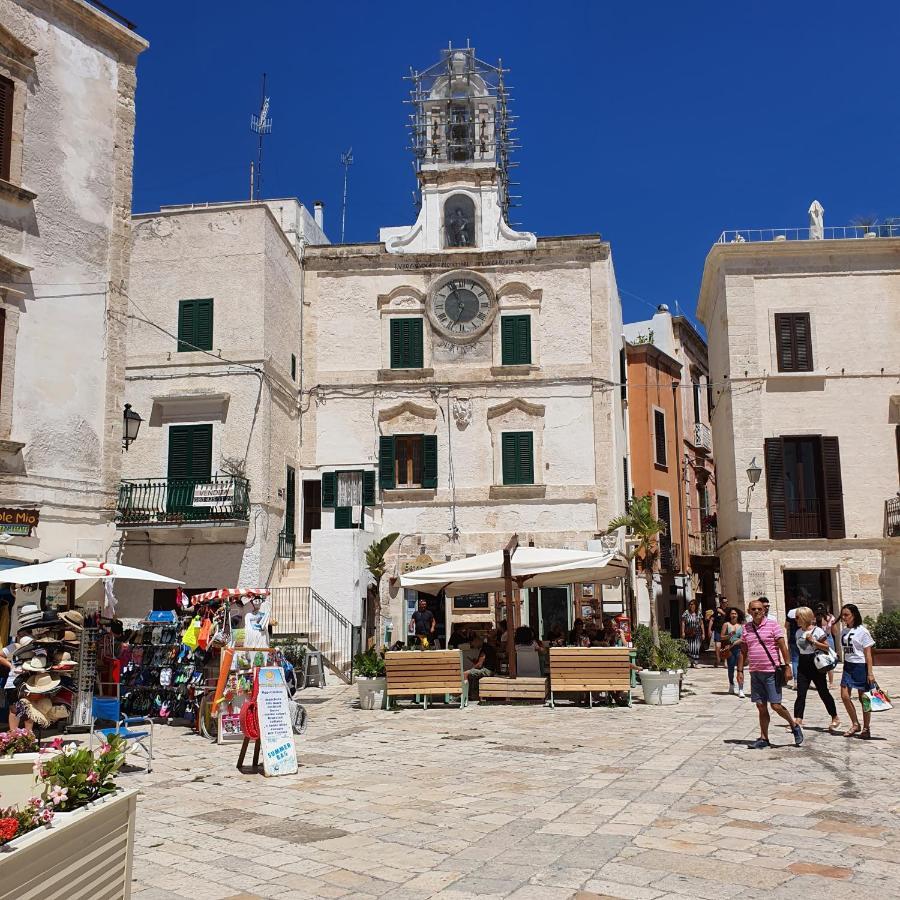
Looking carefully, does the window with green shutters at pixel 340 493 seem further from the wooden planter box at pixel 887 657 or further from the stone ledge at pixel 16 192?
the wooden planter box at pixel 887 657

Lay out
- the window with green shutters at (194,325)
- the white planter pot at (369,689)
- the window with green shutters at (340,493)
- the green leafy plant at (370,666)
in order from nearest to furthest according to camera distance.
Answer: the white planter pot at (369,689) → the green leafy plant at (370,666) → the window with green shutters at (194,325) → the window with green shutters at (340,493)

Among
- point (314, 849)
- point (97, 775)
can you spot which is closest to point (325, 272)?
point (314, 849)

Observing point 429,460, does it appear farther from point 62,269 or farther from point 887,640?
point 887,640

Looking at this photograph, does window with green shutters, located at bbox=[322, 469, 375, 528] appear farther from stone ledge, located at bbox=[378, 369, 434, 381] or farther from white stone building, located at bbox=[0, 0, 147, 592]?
white stone building, located at bbox=[0, 0, 147, 592]

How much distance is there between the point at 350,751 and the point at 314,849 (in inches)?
175

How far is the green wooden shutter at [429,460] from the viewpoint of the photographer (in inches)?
969

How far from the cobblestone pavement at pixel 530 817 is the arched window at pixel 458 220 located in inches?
666

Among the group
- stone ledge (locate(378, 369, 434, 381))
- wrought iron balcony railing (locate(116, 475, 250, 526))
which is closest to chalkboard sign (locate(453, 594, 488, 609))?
wrought iron balcony railing (locate(116, 475, 250, 526))

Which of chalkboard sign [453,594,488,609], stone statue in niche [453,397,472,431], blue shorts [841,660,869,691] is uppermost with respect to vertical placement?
stone statue in niche [453,397,472,431]

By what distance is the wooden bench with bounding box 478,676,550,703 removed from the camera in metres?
14.5

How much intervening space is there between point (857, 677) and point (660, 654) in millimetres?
4477

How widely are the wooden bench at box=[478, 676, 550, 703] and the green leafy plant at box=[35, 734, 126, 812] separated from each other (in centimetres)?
1102

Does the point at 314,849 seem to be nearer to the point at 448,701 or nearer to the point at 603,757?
the point at 603,757

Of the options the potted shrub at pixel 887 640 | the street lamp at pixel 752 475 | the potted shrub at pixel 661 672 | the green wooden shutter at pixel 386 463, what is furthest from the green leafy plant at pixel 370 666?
the street lamp at pixel 752 475
